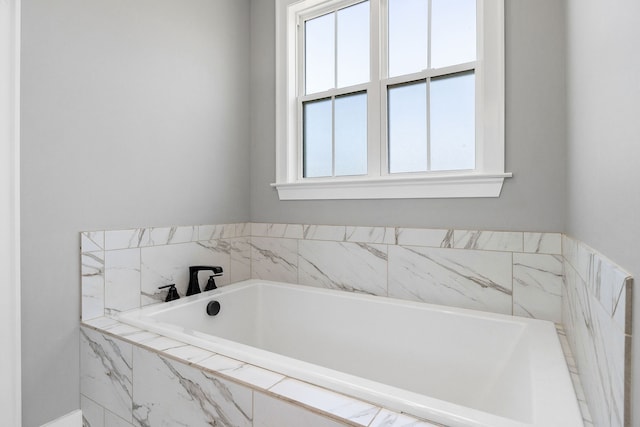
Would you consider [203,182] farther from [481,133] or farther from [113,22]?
[481,133]

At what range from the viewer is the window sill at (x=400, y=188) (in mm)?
1560

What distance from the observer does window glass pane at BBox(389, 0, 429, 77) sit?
1818mm

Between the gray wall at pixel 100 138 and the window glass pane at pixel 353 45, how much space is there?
30.0 inches

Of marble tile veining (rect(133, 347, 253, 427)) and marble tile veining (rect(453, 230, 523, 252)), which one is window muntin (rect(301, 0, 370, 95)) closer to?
marble tile veining (rect(453, 230, 523, 252))

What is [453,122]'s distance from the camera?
173 centimetres

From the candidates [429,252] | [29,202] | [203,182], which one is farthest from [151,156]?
[429,252]

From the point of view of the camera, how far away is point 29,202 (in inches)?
50.9

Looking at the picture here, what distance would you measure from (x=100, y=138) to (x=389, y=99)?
153cm

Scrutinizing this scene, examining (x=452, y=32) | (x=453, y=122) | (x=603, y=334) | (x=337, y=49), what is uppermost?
(x=337, y=49)

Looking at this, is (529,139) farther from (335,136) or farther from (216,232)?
(216,232)

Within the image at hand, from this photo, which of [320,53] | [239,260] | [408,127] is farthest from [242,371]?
[320,53]

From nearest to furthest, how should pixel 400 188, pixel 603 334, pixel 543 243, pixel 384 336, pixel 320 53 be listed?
pixel 603 334 < pixel 543 243 < pixel 384 336 < pixel 400 188 < pixel 320 53

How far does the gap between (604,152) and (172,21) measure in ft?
6.69

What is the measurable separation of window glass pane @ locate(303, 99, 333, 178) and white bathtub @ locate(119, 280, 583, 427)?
0.79 meters
